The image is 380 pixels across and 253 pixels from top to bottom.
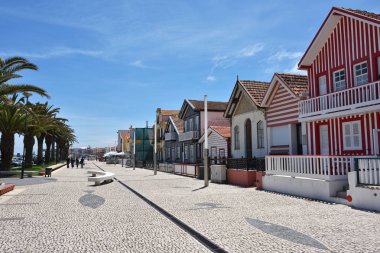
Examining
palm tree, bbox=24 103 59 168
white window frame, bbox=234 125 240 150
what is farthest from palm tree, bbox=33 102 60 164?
white window frame, bbox=234 125 240 150

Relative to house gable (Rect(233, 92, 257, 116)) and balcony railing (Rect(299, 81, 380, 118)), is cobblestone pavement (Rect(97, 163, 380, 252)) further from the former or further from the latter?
house gable (Rect(233, 92, 257, 116))

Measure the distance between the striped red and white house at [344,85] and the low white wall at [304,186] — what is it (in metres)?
3.08

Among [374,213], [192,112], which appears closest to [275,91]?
[374,213]

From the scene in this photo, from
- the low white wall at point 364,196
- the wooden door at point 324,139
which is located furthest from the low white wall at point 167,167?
the low white wall at point 364,196

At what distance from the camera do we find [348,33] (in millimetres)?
15352

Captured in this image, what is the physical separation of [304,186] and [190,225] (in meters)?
6.46

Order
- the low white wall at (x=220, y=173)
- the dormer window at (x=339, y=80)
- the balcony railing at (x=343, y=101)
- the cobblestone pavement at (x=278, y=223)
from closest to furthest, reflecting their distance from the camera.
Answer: the cobblestone pavement at (x=278, y=223)
the balcony railing at (x=343, y=101)
the dormer window at (x=339, y=80)
the low white wall at (x=220, y=173)

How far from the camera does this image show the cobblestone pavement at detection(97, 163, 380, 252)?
20.9ft

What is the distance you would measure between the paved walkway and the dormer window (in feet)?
20.6

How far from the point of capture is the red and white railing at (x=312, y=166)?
39.9 feet

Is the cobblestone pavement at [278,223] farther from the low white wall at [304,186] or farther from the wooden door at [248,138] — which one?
the wooden door at [248,138]

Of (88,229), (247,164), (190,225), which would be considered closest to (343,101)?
(247,164)

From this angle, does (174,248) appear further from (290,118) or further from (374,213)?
(290,118)

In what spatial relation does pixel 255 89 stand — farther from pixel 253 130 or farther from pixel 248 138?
pixel 248 138
